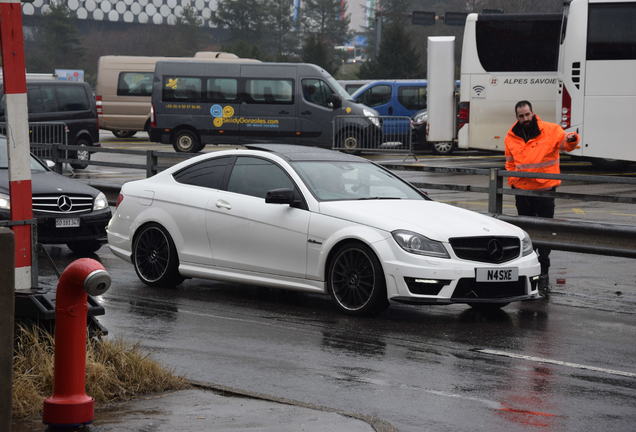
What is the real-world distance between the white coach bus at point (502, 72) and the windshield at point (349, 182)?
17.5 m

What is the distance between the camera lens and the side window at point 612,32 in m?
25.4

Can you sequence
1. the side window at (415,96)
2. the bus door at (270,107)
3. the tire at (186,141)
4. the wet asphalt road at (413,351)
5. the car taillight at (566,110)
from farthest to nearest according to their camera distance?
the side window at (415,96)
the tire at (186,141)
the bus door at (270,107)
the car taillight at (566,110)
the wet asphalt road at (413,351)

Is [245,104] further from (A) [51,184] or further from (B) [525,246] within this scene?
(B) [525,246]

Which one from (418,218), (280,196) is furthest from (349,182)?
(418,218)

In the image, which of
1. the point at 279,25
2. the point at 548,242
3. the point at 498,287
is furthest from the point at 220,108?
the point at 279,25

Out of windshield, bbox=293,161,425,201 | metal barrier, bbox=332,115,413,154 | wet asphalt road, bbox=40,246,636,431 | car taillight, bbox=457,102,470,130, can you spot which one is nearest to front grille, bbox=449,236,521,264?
wet asphalt road, bbox=40,246,636,431

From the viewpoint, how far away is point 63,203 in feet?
47.5

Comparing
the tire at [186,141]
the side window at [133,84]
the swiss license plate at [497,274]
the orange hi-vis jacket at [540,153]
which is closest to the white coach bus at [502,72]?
the tire at [186,141]

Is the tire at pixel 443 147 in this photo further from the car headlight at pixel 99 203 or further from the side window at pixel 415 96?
the car headlight at pixel 99 203

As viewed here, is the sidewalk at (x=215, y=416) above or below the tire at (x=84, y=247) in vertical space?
A: above

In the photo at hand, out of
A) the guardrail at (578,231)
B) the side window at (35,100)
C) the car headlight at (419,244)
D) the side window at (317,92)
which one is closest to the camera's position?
the car headlight at (419,244)

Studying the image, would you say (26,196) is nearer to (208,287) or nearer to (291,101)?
(208,287)

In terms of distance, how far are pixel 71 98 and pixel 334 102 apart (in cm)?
773

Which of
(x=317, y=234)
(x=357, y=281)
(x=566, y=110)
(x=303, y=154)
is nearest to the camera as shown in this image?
(x=357, y=281)
